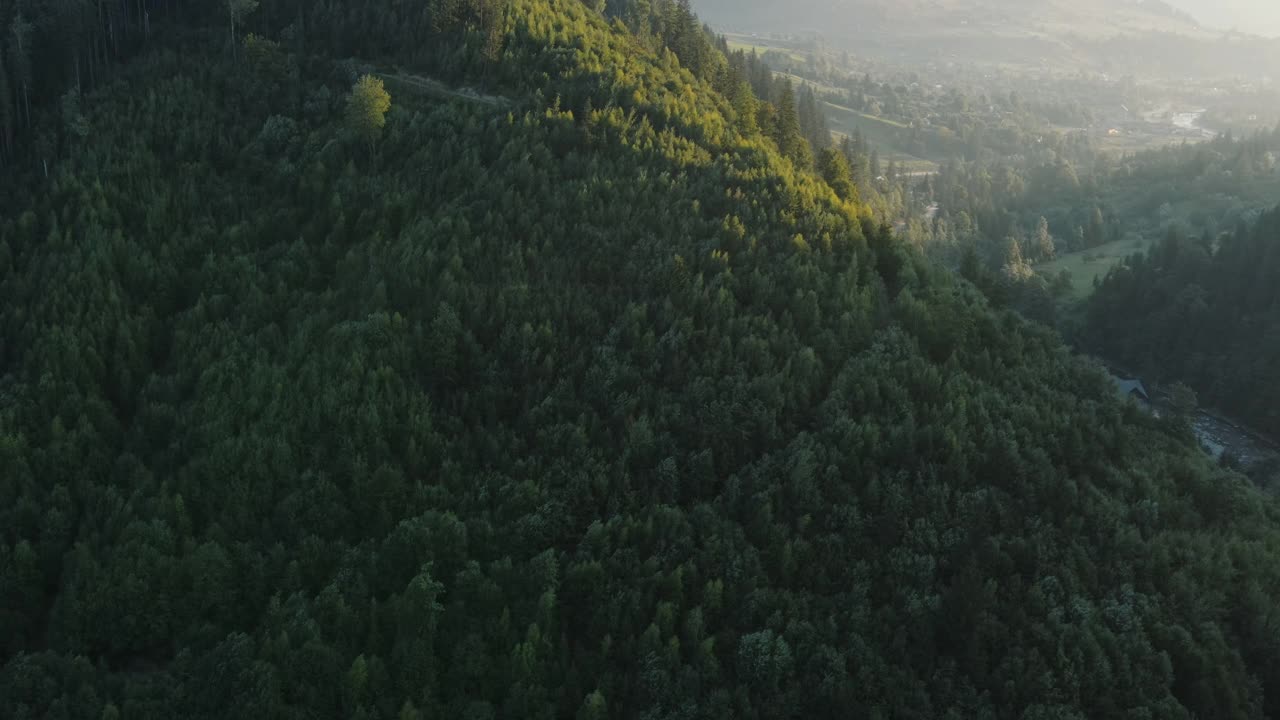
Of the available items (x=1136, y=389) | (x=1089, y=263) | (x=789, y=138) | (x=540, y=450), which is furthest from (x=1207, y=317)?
(x=540, y=450)

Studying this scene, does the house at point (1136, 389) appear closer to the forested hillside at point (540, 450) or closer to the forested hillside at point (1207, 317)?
the forested hillside at point (1207, 317)

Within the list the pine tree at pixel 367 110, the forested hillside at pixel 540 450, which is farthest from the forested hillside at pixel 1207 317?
the pine tree at pixel 367 110

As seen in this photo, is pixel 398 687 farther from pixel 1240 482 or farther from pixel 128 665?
pixel 1240 482

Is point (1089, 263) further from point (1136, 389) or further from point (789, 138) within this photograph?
point (789, 138)

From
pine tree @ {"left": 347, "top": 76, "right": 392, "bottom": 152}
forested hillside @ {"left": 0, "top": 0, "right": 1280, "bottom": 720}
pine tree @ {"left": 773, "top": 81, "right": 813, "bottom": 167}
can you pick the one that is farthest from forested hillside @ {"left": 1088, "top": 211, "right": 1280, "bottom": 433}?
pine tree @ {"left": 347, "top": 76, "right": 392, "bottom": 152}

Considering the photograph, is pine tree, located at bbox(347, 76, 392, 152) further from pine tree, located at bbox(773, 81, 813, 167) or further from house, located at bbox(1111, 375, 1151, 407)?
house, located at bbox(1111, 375, 1151, 407)
